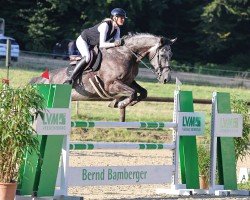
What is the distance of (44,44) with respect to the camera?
39375mm

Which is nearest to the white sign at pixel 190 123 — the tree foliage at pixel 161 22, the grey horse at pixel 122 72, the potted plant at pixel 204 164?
the potted plant at pixel 204 164

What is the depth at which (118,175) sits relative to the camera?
29.4ft

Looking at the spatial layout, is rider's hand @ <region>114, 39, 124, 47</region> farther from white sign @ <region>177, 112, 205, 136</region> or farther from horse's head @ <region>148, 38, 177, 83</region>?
white sign @ <region>177, 112, 205, 136</region>

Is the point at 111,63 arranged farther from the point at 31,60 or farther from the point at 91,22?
the point at 91,22

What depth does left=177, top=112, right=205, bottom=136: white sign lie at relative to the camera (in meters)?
9.54

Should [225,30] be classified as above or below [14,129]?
above

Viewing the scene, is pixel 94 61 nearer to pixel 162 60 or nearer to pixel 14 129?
pixel 162 60

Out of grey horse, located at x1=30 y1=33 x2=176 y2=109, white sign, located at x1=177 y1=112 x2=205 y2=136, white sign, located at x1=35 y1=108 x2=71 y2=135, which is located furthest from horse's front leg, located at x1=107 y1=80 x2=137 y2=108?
white sign, located at x1=35 y1=108 x2=71 y2=135

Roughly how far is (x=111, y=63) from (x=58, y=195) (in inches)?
111

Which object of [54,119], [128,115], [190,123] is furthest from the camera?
[128,115]

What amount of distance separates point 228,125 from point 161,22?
114 feet

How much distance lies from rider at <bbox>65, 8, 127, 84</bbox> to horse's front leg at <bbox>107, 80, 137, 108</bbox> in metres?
0.46

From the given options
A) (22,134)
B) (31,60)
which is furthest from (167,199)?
(31,60)

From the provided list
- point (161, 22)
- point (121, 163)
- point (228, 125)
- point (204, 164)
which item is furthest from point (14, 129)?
point (161, 22)
